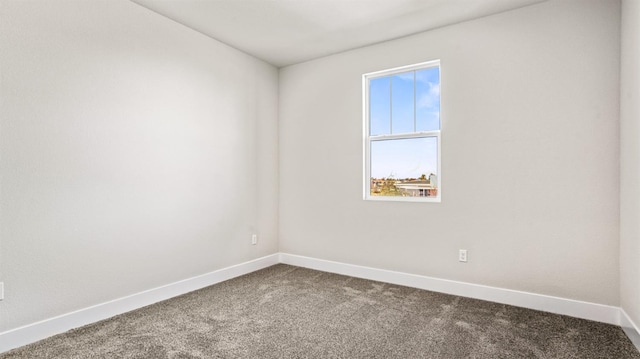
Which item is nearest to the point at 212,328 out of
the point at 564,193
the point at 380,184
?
the point at 380,184

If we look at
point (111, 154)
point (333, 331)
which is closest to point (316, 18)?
point (111, 154)

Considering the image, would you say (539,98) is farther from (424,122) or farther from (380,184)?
(380,184)

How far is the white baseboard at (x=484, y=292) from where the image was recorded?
8.32 ft

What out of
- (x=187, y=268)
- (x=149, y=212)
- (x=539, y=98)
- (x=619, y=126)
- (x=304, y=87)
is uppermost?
(x=304, y=87)

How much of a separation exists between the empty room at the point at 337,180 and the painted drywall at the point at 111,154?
0.05 ft

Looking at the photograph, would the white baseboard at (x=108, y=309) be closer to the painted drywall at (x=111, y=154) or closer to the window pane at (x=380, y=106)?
the painted drywall at (x=111, y=154)

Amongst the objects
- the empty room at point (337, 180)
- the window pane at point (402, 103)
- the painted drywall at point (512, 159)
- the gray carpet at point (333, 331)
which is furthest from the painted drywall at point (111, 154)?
the window pane at point (402, 103)

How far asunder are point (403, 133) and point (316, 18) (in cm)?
144

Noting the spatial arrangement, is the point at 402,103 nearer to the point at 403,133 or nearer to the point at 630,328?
the point at 403,133

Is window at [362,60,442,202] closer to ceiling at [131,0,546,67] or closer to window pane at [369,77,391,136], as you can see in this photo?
window pane at [369,77,391,136]

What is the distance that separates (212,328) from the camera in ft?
7.85

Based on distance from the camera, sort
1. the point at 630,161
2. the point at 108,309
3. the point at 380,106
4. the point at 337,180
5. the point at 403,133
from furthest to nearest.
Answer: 1. the point at 337,180
2. the point at 380,106
3. the point at 403,133
4. the point at 108,309
5. the point at 630,161

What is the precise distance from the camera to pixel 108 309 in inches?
102

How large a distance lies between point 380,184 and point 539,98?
1669 millimetres
